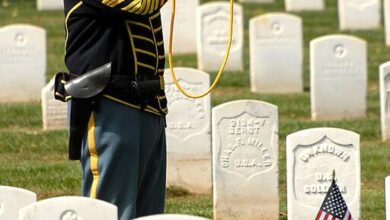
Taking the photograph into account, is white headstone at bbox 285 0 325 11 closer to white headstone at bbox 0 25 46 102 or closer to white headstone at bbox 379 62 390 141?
white headstone at bbox 0 25 46 102

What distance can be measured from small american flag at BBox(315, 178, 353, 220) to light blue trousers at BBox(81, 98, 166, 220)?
2142 mm

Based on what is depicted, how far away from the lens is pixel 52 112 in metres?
11.7

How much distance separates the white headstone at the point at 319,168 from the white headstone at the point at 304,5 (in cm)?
1035

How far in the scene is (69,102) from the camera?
5938 millimetres

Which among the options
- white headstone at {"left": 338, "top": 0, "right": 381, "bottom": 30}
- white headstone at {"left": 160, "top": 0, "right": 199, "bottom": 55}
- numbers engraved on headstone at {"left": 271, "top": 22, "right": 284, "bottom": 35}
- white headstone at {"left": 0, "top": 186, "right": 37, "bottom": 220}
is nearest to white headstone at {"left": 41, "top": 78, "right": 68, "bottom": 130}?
numbers engraved on headstone at {"left": 271, "top": 22, "right": 284, "bottom": 35}

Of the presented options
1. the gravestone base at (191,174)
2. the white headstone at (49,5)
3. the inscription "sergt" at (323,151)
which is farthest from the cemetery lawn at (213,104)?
the white headstone at (49,5)

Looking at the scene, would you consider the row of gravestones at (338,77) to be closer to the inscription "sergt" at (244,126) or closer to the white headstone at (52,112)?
the white headstone at (52,112)

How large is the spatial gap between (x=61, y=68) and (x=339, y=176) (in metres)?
6.88

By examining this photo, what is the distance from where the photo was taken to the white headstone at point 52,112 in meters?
11.6

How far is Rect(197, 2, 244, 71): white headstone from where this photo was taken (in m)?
14.5

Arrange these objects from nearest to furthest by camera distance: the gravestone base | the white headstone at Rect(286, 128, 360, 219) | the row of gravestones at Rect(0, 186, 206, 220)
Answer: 1. the row of gravestones at Rect(0, 186, 206, 220)
2. the white headstone at Rect(286, 128, 360, 219)
3. the gravestone base

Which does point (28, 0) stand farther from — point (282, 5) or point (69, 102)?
point (69, 102)

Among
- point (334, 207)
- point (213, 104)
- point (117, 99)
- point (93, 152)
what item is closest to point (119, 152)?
point (93, 152)

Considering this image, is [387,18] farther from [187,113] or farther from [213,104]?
[187,113]
